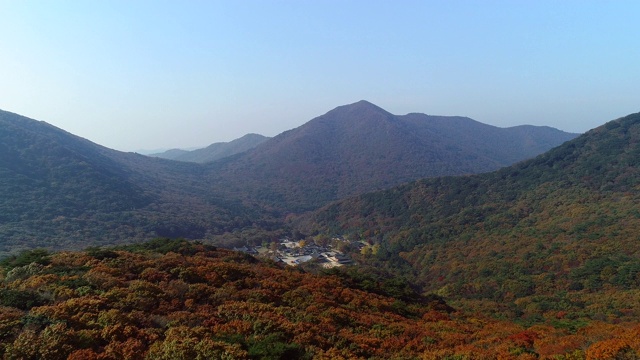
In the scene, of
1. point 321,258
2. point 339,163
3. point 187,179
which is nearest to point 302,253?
point 321,258

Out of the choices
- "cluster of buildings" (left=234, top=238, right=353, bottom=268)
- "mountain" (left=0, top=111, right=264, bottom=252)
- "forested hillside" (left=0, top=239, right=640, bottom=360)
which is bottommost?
"cluster of buildings" (left=234, top=238, right=353, bottom=268)

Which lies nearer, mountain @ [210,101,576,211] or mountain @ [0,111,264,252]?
mountain @ [0,111,264,252]

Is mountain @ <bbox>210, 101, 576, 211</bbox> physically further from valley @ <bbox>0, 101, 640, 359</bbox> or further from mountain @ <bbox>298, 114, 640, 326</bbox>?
mountain @ <bbox>298, 114, 640, 326</bbox>

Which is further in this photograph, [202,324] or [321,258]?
[321,258]

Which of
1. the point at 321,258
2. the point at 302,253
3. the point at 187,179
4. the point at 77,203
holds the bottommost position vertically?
the point at 302,253

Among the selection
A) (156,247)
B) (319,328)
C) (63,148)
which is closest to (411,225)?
(156,247)

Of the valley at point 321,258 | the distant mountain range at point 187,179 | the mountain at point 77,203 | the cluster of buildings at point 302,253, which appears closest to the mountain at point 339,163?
the distant mountain range at point 187,179

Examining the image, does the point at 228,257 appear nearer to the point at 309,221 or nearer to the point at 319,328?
the point at 319,328

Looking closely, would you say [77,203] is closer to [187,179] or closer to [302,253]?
[302,253]

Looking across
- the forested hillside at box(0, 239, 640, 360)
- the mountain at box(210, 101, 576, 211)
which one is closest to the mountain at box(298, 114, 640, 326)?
the forested hillside at box(0, 239, 640, 360)
